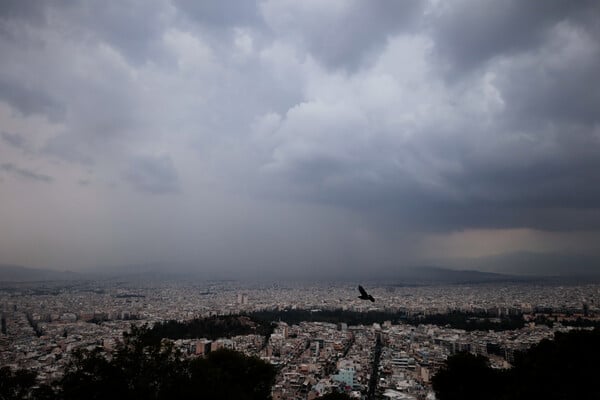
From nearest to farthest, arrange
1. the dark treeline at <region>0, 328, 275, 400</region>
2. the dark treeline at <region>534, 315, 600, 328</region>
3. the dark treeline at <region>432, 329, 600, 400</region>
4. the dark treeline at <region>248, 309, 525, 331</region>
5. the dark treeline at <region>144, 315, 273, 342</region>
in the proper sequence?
the dark treeline at <region>0, 328, 275, 400</region>, the dark treeline at <region>432, 329, 600, 400</region>, the dark treeline at <region>144, 315, 273, 342</region>, the dark treeline at <region>534, 315, 600, 328</region>, the dark treeline at <region>248, 309, 525, 331</region>

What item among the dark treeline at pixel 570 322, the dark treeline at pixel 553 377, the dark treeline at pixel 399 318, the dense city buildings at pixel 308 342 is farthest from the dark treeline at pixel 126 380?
the dark treeline at pixel 570 322

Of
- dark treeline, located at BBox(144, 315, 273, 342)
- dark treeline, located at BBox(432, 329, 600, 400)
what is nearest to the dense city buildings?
dark treeline, located at BBox(144, 315, 273, 342)

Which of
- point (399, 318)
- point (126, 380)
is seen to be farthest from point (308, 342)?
point (126, 380)

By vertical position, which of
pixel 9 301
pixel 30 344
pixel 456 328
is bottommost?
pixel 456 328

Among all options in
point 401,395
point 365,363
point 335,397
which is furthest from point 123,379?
point 365,363

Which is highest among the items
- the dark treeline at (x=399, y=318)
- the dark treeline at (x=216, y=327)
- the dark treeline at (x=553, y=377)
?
the dark treeline at (x=553, y=377)

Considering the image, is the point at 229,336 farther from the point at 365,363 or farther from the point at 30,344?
the point at 30,344

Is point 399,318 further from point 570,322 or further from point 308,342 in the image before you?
point 308,342

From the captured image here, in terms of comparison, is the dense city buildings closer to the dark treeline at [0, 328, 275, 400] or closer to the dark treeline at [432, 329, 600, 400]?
the dark treeline at [0, 328, 275, 400]

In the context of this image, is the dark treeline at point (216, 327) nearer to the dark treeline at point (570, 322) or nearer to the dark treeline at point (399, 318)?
the dark treeline at point (399, 318)
